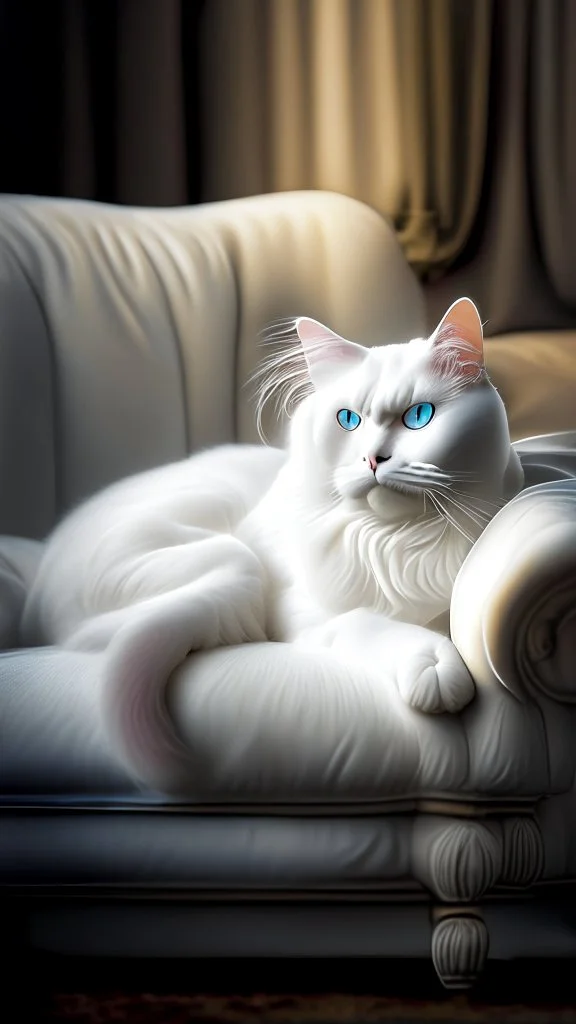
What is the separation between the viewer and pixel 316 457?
1095 millimetres

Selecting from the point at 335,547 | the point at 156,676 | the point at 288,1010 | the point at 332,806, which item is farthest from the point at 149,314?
the point at 288,1010

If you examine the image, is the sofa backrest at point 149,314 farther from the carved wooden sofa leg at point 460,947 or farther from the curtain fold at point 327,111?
the carved wooden sofa leg at point 460,947

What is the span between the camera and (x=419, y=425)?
103 centimetres

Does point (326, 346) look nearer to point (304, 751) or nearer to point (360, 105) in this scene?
point (304, 751)

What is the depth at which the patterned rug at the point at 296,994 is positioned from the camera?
966 millimetres

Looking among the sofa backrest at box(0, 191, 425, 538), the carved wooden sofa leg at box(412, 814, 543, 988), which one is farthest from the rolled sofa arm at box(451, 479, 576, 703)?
the sofa backrest at box(0, 191, 425, 538)

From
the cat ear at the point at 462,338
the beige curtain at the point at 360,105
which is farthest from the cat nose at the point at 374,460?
the beige curtain at the point at 360,105

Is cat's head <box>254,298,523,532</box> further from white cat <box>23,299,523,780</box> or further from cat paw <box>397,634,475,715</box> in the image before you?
cat paw <box>397,634,475,715</box>

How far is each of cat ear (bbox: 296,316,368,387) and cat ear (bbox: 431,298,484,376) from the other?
104 millimetres

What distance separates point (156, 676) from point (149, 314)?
947 mm

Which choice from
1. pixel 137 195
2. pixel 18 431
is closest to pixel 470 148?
pixel 137 195

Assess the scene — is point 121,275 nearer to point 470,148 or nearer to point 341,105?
point 341,105

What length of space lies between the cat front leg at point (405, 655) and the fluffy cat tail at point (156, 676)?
12cm

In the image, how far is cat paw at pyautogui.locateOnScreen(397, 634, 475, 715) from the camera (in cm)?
91
